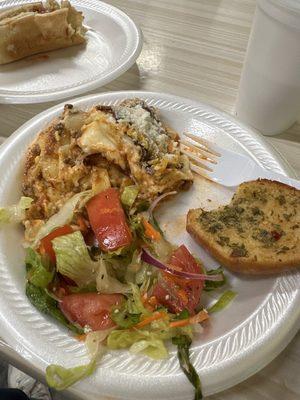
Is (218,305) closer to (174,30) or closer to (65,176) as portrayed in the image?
(65,176)

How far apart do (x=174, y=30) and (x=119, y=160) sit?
112 centimetres

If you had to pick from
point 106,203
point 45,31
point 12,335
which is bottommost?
point 12,335

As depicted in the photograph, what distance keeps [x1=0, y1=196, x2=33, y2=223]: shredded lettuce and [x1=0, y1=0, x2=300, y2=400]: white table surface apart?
472 millimetres

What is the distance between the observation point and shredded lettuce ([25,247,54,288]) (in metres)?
0.98

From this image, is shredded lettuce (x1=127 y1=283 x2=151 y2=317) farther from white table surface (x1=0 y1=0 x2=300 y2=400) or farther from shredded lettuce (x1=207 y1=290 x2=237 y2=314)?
white table surface (x1=0 y1=0 x2=300 y2=400)

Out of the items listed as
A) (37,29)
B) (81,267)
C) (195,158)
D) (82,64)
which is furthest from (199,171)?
(37,29)

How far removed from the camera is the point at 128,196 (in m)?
1.19

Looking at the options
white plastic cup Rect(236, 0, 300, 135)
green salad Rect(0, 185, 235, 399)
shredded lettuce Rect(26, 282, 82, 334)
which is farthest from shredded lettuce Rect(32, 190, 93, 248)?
white plastic cup Rect(236, 0, 300, 135)

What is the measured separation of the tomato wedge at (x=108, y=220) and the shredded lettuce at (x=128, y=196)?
3 centimetres

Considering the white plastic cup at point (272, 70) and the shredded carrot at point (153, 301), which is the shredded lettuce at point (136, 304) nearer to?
the shredded carrot at point (153, 301)

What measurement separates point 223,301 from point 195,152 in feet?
1.67

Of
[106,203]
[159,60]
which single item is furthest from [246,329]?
[159,60]

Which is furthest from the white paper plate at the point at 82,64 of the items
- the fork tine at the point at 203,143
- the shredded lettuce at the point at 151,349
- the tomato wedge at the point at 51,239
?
the shredded lettuce at the point at 151,349

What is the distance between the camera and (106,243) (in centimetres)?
106
